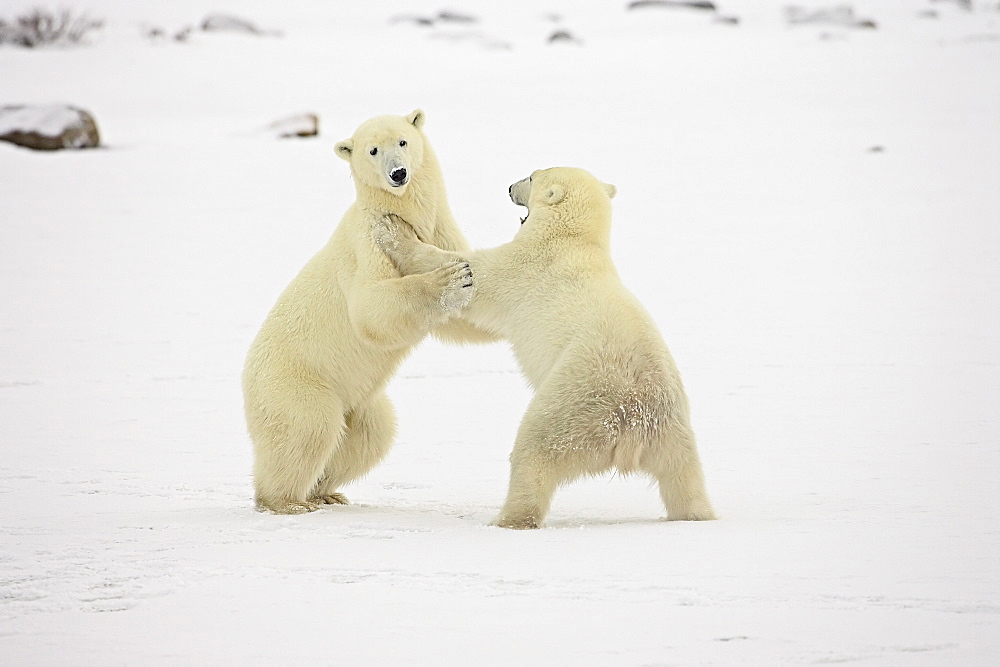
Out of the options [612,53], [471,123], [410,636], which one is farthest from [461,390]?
[612,53]

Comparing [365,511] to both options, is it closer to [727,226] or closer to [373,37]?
[727,226]

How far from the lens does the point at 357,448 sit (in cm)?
488

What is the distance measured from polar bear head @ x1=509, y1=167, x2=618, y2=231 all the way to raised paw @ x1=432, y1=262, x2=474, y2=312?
378mm

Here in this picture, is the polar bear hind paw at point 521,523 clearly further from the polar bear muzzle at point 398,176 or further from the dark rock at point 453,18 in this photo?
the dark rock at point 453,18

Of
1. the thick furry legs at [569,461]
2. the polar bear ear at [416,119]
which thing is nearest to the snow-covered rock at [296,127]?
the polar bear ear at [416,119]

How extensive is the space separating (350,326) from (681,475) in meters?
1.54

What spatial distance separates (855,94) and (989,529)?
16863 mm

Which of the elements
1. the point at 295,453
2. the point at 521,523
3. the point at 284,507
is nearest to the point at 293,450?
the point at 295,453

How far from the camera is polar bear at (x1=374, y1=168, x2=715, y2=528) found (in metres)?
3.89

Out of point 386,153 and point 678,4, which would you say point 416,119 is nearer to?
point 386,153

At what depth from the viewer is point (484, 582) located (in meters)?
3.21

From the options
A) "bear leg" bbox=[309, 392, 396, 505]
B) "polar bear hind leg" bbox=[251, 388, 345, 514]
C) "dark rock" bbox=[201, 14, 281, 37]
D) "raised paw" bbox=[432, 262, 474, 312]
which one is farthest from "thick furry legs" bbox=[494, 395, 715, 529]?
"dark rock" bbox=[201, 14, 281, 37]

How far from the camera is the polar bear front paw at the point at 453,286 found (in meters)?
4.31

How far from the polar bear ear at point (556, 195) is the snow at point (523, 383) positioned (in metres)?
1.25
